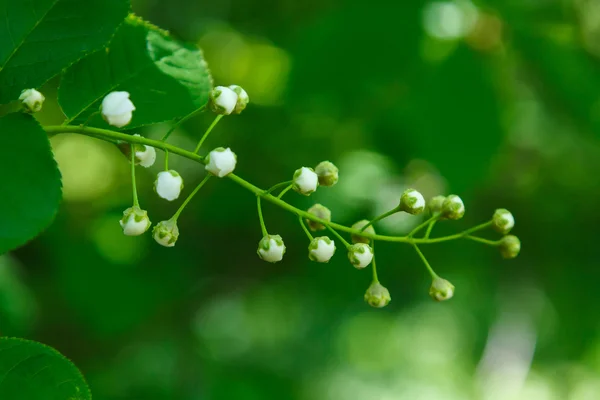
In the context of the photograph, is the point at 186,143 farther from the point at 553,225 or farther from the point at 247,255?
the point at 553,225

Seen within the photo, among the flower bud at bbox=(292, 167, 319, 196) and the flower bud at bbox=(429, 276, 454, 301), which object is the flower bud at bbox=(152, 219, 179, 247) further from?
the flower bud at bbox=(429, 276, 454, 301)

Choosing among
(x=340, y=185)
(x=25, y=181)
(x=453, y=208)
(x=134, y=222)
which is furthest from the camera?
(x=340, y=185)

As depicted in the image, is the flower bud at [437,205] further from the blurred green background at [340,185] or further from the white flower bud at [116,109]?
the blurred green background at [340,185]

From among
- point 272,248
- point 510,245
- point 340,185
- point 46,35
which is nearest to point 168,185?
point 272,248

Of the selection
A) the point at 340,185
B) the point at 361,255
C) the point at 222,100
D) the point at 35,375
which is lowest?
the point at 340,185

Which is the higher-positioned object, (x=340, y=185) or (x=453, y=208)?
(x=453, y=208)

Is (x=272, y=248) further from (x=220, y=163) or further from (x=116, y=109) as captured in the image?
(x=116, y=109)

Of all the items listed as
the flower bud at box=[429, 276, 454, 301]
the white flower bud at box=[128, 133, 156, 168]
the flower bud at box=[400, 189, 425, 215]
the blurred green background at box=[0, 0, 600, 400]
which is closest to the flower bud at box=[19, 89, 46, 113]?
the white flower bud at box=[128, 133, 156, 168]

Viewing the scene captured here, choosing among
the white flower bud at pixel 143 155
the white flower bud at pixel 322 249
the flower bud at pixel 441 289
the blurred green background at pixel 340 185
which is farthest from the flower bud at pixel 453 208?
the blurred green background at pixel 340 185
